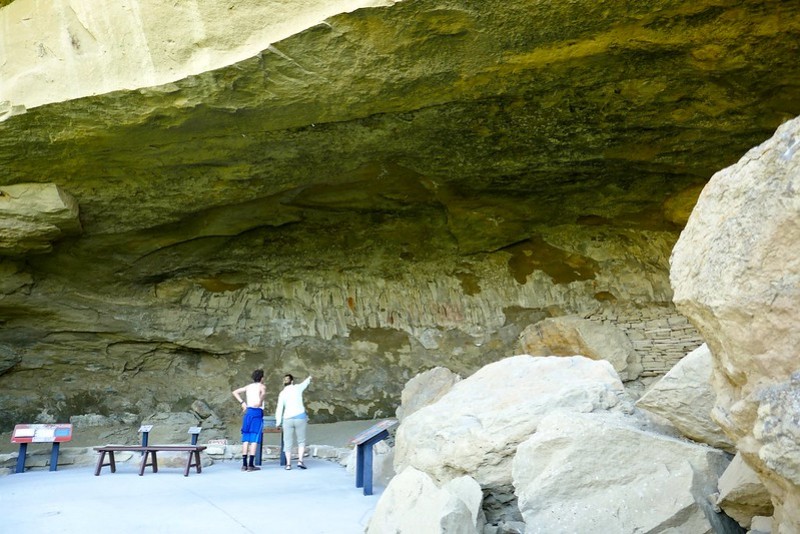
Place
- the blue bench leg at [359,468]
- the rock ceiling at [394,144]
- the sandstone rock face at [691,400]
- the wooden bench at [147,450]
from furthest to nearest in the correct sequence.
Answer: the wooden bench at [147,450] → the rock ceiling at [394,144] → the blue bench leg at [359,468] → the sandstone rock face at [691,400]

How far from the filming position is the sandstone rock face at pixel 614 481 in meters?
2.43

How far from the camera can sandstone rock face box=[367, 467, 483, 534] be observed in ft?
8.27

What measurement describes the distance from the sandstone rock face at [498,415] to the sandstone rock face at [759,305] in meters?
1.34

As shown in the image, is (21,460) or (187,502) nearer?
(187,502)

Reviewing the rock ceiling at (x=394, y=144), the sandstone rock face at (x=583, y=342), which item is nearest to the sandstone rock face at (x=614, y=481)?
the rock ceiling at (x=394, y=144)

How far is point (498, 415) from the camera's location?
3496 mm

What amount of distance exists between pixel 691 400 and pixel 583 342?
574 centimetres

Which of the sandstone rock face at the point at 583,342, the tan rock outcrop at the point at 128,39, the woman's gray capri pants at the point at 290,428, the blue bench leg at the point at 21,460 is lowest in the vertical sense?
the blue bench leg at the point at 21,460

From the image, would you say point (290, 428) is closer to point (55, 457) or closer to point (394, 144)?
point (55, 457)

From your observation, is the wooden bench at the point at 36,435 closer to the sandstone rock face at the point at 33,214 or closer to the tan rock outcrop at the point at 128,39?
the sandstone rock face at the point at 33,214

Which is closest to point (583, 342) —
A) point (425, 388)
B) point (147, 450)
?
point (425, 388)

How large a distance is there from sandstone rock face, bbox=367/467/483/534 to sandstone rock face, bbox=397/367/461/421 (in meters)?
3.60

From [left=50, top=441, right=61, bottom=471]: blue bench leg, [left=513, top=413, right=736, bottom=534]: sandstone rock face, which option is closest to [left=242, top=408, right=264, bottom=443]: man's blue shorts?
[left=50, top=441, right=61, bottom=471]: blue bench leg

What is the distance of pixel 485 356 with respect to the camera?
923 centimetres
